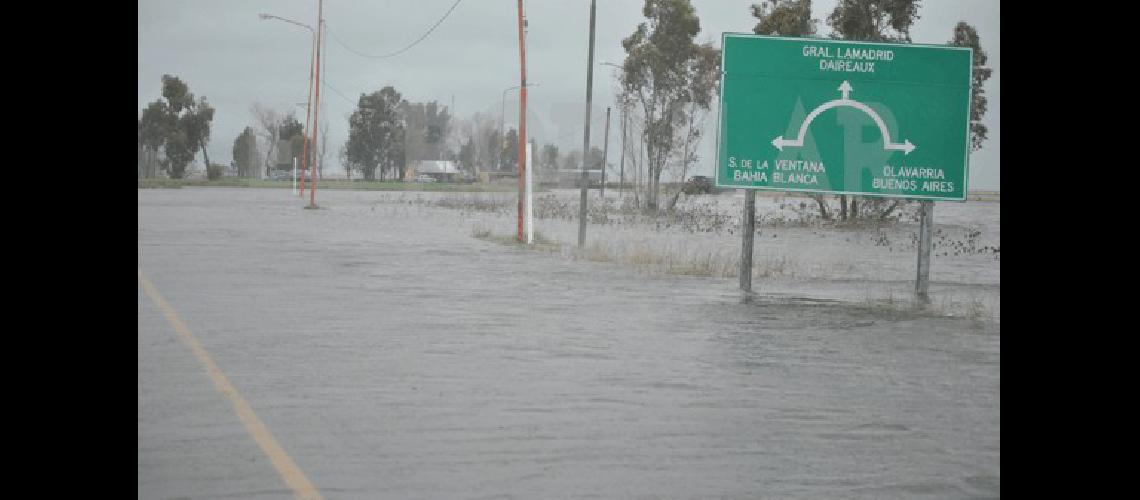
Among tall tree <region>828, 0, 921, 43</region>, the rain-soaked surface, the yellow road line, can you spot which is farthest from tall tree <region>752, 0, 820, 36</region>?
the yellow road line

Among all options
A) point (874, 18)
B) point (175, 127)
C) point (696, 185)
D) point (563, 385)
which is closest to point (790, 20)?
point (874, 18)

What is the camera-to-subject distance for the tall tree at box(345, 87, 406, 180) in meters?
119

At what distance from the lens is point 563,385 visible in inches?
456

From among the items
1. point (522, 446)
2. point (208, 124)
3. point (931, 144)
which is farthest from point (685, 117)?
point (208, 124)

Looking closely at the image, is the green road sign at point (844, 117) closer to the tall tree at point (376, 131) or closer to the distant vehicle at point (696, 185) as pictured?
the distant vehicle at point (696, 185)

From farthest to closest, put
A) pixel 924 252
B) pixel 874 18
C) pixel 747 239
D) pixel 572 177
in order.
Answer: pixel 572 177
pixel 874 18
pixel 747 239
pixel 924 252

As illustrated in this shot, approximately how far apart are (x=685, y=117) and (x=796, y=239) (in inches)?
416

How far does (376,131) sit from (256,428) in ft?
367

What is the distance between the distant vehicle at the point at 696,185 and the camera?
184 feet

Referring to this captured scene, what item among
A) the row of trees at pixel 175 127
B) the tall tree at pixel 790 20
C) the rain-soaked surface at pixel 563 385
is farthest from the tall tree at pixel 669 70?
the row of trees at pixel 175 127

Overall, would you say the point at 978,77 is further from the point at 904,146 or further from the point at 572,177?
the point at 572,177

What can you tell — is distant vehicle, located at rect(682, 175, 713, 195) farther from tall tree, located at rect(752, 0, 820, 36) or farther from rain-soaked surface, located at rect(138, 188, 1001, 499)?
rain-soaked surface, located at rect(138, 188, 1001, 499)

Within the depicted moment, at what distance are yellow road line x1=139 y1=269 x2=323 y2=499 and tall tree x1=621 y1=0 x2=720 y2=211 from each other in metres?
35.9
